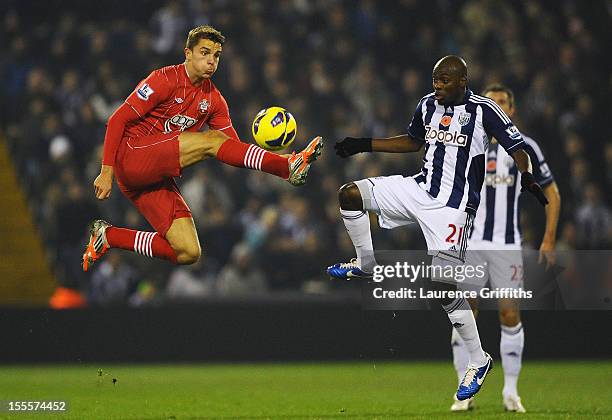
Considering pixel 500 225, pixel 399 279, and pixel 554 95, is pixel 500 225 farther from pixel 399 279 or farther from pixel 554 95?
pixel 554 95

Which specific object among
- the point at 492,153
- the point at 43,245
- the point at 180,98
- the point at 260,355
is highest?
the point at 180,98

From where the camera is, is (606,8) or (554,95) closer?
(554,95)

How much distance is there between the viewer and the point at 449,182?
668cm

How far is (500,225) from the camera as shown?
7.77 metres

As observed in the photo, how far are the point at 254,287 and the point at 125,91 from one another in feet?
9.88

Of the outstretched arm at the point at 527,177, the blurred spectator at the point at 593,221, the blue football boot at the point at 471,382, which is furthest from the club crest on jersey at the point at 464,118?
the blurred spectator at the point at 593,221

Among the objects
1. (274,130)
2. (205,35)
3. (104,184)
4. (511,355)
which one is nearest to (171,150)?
(104,184)

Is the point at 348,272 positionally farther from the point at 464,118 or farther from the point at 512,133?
the point at 512,133

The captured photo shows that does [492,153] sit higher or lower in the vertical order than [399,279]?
higher

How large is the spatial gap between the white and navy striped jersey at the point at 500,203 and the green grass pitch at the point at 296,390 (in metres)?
1.22

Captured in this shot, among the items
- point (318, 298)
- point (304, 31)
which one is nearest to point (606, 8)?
point (304, 31)

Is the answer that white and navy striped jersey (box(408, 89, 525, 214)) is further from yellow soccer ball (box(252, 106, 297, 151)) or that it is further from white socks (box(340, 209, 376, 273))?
yellow soccer ball (box(252, 106, 297, 151))

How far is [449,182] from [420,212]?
26cm

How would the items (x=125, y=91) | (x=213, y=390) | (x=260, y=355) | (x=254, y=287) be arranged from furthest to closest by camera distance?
(x=125, y=91) < (x=254, y=287) < (x=260, y=355) < (x=213, y=390)
